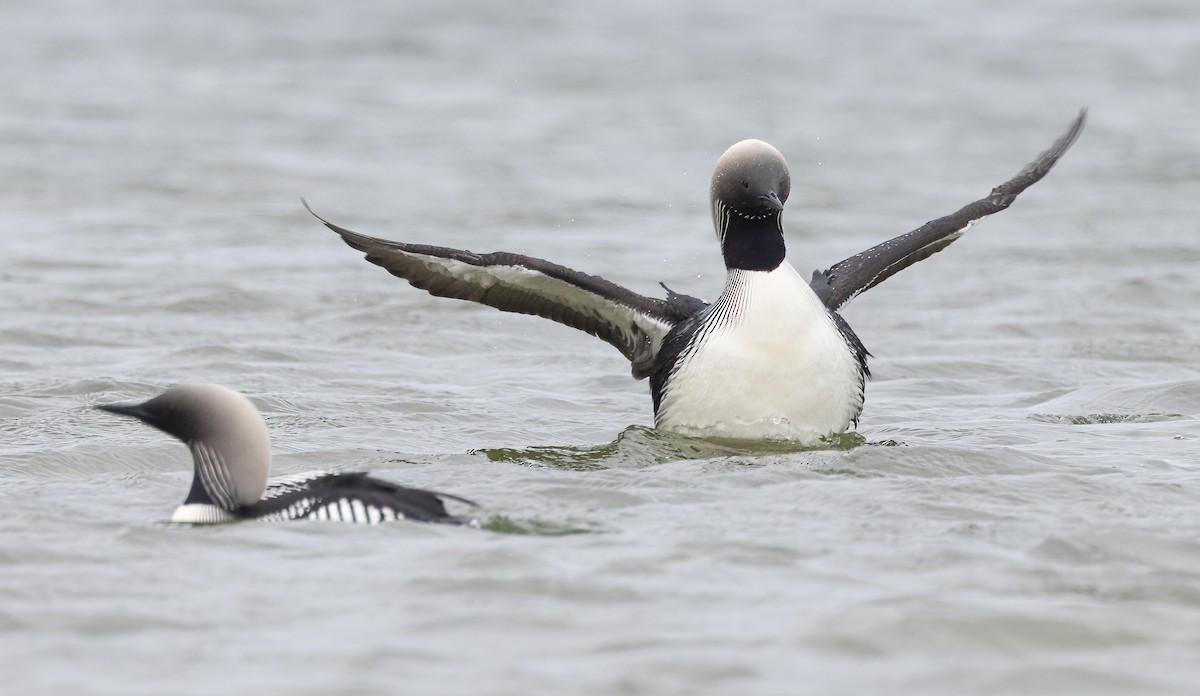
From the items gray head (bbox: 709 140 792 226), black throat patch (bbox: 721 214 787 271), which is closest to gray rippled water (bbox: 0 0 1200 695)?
black throat patch (bbox: 721 214 787 271)

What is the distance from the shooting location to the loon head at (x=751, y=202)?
7.91m

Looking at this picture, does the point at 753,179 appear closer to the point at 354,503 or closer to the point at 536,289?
the point at 536,289

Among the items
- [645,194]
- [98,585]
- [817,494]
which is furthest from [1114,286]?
[98,585]

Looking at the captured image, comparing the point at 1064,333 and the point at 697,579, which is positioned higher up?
the point at 1064,333

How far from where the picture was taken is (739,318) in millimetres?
7984

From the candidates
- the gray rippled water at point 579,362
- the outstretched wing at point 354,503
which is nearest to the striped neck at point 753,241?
the gray rippled water at point 579,362

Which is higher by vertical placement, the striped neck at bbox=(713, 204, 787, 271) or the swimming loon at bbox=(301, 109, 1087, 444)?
the striped neck at bbox=(713, 204, 787, 271)

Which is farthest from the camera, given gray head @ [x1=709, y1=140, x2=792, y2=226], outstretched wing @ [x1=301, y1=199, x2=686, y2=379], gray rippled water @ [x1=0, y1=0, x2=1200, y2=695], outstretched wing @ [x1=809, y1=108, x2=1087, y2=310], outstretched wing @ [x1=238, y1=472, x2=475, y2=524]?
outstretched wing @ [x1=809, y1=108, x2=1087, y2=310]

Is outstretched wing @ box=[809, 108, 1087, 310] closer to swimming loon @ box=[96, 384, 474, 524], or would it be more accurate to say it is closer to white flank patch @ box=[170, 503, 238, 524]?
swimming loon @ box=[96, 384, 474, 524]

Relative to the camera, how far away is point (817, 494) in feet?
23.0

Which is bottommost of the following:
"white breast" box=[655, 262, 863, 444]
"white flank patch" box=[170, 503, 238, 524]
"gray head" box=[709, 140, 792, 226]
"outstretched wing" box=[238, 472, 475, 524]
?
"white flank patch" box=[170, 503, 238, 524]

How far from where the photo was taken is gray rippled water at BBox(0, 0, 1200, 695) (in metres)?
5.34

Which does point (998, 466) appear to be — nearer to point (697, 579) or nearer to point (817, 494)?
point (817, 494)

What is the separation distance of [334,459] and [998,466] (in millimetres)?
2916
